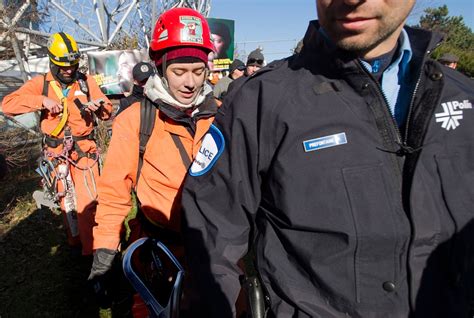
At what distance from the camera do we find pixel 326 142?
1.20 metres

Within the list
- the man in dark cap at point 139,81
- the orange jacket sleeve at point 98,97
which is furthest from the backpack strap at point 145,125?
the man in dark cap at point 139,81

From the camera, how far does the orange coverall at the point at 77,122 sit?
4.49 m

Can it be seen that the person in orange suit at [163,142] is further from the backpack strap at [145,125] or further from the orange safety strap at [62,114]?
the orange safety strap at [62,114]

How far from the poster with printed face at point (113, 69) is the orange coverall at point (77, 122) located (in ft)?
29.9

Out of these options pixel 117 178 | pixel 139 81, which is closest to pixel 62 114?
pixel 139 81

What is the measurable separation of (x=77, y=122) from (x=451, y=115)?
463 centimetres

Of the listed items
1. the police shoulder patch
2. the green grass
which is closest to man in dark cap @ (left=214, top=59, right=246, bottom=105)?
the green grass

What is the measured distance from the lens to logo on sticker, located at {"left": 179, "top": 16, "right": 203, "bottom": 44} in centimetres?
231

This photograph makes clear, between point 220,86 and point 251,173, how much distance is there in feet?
23.4

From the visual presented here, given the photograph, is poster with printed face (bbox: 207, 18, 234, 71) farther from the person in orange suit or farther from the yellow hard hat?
the person in orange suit

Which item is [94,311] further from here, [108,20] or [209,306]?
[108,20]

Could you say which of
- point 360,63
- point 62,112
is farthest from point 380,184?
point 62,112

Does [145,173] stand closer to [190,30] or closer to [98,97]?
[190,30]

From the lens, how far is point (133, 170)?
2.31 metres
